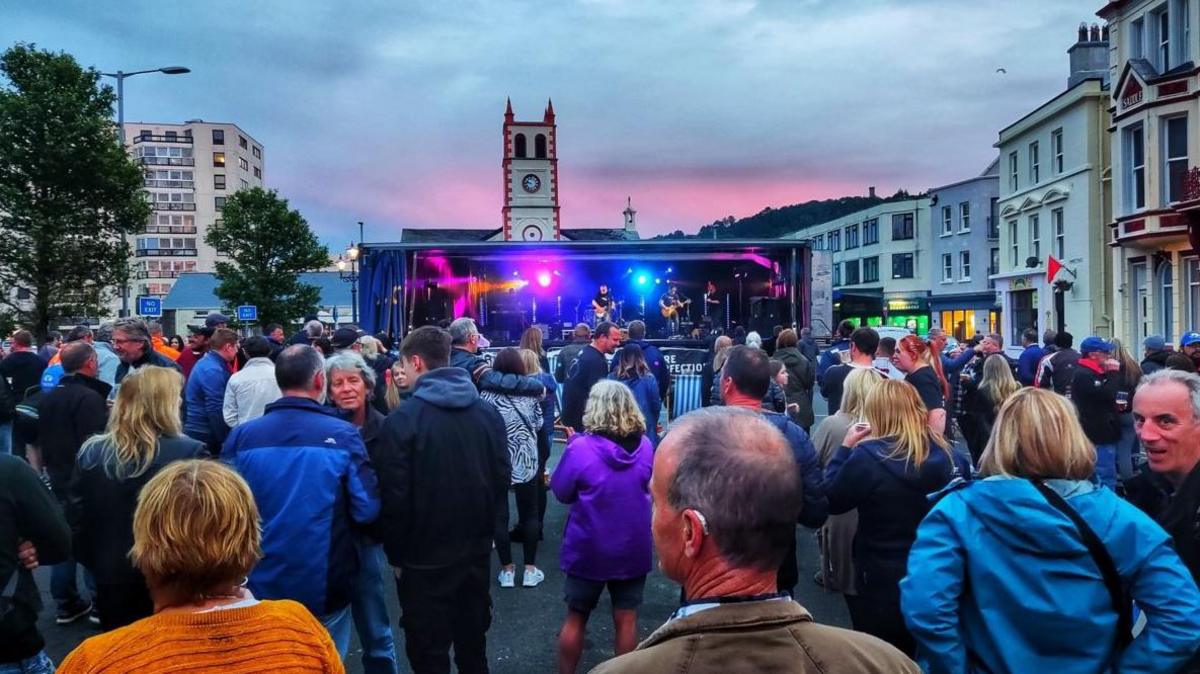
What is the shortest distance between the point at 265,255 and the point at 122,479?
1390 inches

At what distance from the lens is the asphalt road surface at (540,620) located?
15.0 feet

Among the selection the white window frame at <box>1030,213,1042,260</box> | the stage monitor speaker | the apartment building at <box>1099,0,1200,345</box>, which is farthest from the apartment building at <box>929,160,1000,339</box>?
the stage monitor speaker

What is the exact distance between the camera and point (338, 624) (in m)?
3.55

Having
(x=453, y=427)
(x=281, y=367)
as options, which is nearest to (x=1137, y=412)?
(x=453, y=427)

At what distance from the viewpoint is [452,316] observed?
49.5 feet

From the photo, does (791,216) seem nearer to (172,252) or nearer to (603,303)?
(172,252)

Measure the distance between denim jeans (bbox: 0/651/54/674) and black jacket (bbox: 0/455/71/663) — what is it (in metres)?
0.02

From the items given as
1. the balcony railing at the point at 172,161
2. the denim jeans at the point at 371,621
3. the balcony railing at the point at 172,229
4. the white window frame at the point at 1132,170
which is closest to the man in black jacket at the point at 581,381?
the denim jeans at the point at 371,621

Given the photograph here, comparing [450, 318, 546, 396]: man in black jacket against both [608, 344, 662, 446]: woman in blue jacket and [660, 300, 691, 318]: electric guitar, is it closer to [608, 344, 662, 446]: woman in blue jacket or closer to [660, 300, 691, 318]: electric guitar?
[608, 344, 662, 446]: woman in blue jacket

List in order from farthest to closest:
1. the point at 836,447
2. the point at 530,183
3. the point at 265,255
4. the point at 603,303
Answer: the point at 530,183
the point at 265,255
the point at 603,303
the point at 836,447

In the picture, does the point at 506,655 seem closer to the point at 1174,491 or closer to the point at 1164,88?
the point at 1174,491

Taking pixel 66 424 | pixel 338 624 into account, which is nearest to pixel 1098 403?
pixel 338 624

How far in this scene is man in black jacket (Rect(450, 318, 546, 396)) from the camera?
19.0 feet

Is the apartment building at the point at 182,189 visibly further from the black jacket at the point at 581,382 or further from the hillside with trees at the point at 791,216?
the black jacket at the point at 581,382
